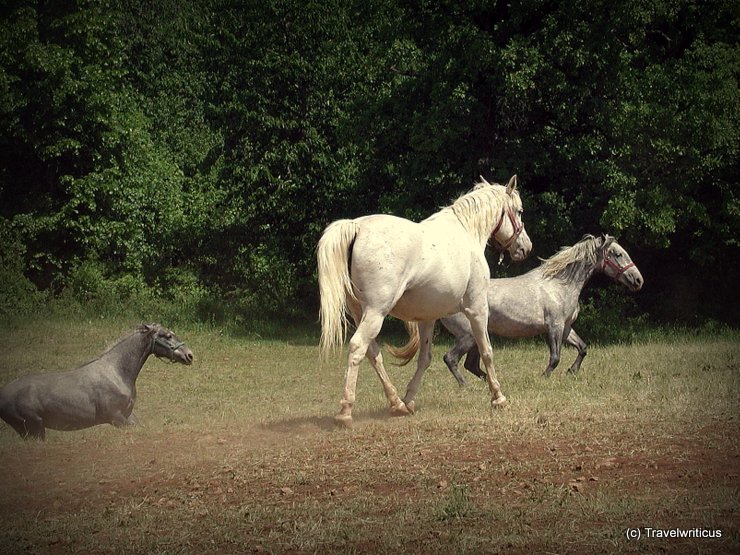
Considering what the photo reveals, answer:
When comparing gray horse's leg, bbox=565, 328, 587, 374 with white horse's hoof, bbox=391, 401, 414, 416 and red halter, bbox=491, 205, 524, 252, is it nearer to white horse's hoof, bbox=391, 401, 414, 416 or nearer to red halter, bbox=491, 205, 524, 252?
red halter, bbox=491, 205, 524, 252

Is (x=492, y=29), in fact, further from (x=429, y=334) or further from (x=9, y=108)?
(x=429, y=334)

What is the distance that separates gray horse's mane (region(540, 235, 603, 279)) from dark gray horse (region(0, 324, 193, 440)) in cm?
636

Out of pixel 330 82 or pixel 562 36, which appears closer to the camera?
pixel 562 36

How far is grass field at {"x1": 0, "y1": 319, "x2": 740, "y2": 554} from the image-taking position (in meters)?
6.75

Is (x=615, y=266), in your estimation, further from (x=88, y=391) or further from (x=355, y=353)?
(x=88, y=391)

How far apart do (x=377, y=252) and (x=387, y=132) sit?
42.1ft

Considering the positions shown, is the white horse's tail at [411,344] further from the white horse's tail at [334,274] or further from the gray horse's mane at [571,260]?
the gray horse's mane at [571,260]

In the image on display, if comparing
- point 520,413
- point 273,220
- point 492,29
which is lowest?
point 273,220

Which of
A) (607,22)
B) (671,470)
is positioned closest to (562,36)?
(607,22)

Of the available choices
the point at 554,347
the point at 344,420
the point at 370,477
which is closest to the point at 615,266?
the point at 554,347

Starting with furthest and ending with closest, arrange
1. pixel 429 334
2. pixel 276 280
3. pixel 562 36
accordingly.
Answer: pixel 276 280, pixel 562 36, pixel 429 334

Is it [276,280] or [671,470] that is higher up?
[671,470]

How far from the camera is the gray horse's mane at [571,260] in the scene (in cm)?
1527

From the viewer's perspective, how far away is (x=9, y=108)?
22125 millimetres
